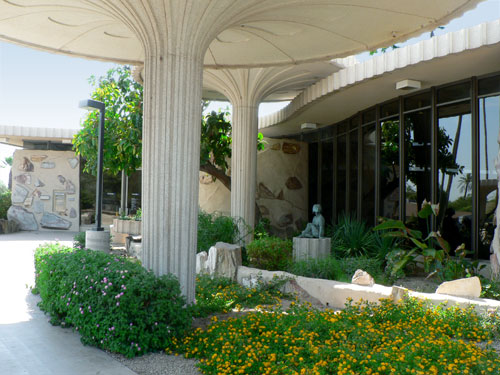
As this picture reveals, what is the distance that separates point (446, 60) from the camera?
28.7ft

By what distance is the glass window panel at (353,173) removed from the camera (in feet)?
48.3

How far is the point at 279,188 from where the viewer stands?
18.1 metres

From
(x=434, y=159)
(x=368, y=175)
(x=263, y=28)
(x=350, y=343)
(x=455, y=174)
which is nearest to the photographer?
(x=350, y=343)

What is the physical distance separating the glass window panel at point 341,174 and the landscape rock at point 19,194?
1370 cm

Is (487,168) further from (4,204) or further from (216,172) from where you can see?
(4,204)

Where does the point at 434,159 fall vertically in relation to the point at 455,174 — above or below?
above

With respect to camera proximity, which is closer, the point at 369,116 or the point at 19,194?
the point at 369,116

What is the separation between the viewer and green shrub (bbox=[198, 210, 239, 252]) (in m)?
10.6

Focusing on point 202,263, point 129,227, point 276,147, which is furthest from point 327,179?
point 202,263

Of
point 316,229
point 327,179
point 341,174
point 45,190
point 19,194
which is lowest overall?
point 316,229

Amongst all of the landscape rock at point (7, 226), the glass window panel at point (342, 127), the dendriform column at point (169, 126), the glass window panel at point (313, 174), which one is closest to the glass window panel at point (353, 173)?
the glass window panel at point (342, 127)

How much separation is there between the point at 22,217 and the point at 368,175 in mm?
15284

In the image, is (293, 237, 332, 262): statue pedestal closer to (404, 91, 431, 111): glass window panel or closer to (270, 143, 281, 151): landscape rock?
(404, 91, 431, 111): glass window panel

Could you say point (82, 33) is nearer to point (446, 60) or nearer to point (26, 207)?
point (446, 60)
